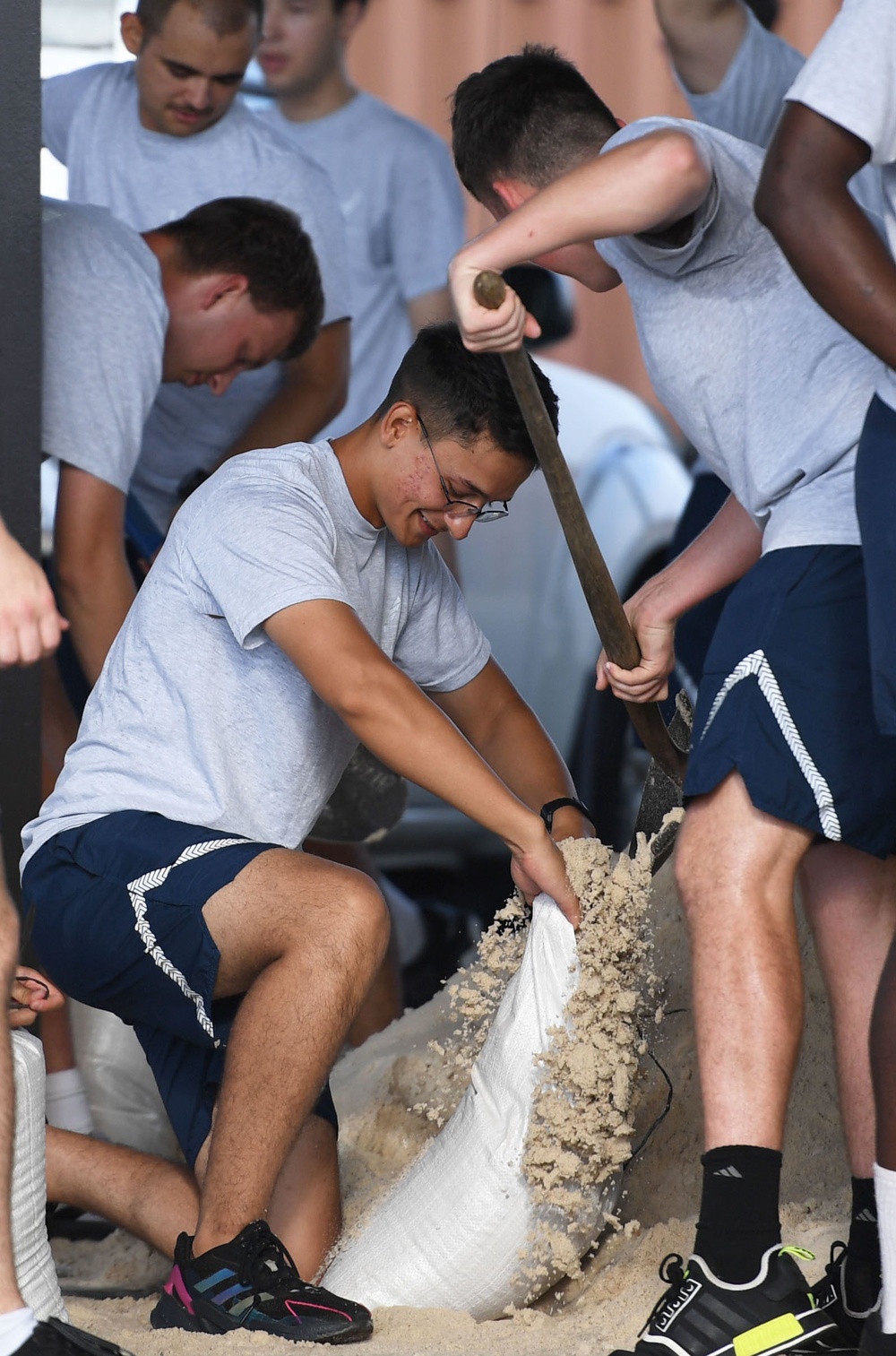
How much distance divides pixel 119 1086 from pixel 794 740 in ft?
6.09

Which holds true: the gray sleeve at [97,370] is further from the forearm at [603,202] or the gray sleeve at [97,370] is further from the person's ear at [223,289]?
the forearm at [603,202]

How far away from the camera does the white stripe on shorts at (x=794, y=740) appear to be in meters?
1.81

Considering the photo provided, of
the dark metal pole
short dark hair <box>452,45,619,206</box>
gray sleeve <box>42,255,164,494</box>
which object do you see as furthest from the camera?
gray sleeve <box>42,255,164,494</box>

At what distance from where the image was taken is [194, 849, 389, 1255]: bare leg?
210 cm

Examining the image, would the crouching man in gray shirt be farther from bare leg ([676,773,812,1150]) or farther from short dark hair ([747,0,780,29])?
short dark hair ([747,0,780,29])

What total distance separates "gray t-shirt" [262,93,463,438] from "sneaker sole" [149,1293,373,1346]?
284cm

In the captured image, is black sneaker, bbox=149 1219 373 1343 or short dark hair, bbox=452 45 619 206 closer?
black sneaker, bbox=149 1219 373 1343

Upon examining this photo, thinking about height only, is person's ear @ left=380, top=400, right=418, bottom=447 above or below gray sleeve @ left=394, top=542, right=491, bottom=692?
above

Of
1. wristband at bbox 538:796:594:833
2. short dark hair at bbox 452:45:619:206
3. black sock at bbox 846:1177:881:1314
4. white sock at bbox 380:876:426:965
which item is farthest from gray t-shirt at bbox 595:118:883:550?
white sock at bbox 380:876:426:965

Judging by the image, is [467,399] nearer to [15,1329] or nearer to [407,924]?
[15,1329]

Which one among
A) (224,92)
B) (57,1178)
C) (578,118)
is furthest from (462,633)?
(224,92)

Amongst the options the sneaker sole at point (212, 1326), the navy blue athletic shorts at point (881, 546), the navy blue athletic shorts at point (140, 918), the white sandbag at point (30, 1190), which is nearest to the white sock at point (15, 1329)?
the white sandbag at point (30, 1190)

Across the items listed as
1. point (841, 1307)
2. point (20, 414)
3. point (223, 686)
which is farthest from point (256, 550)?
point (841, 1307)

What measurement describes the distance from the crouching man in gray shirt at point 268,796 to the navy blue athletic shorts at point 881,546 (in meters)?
0.60
